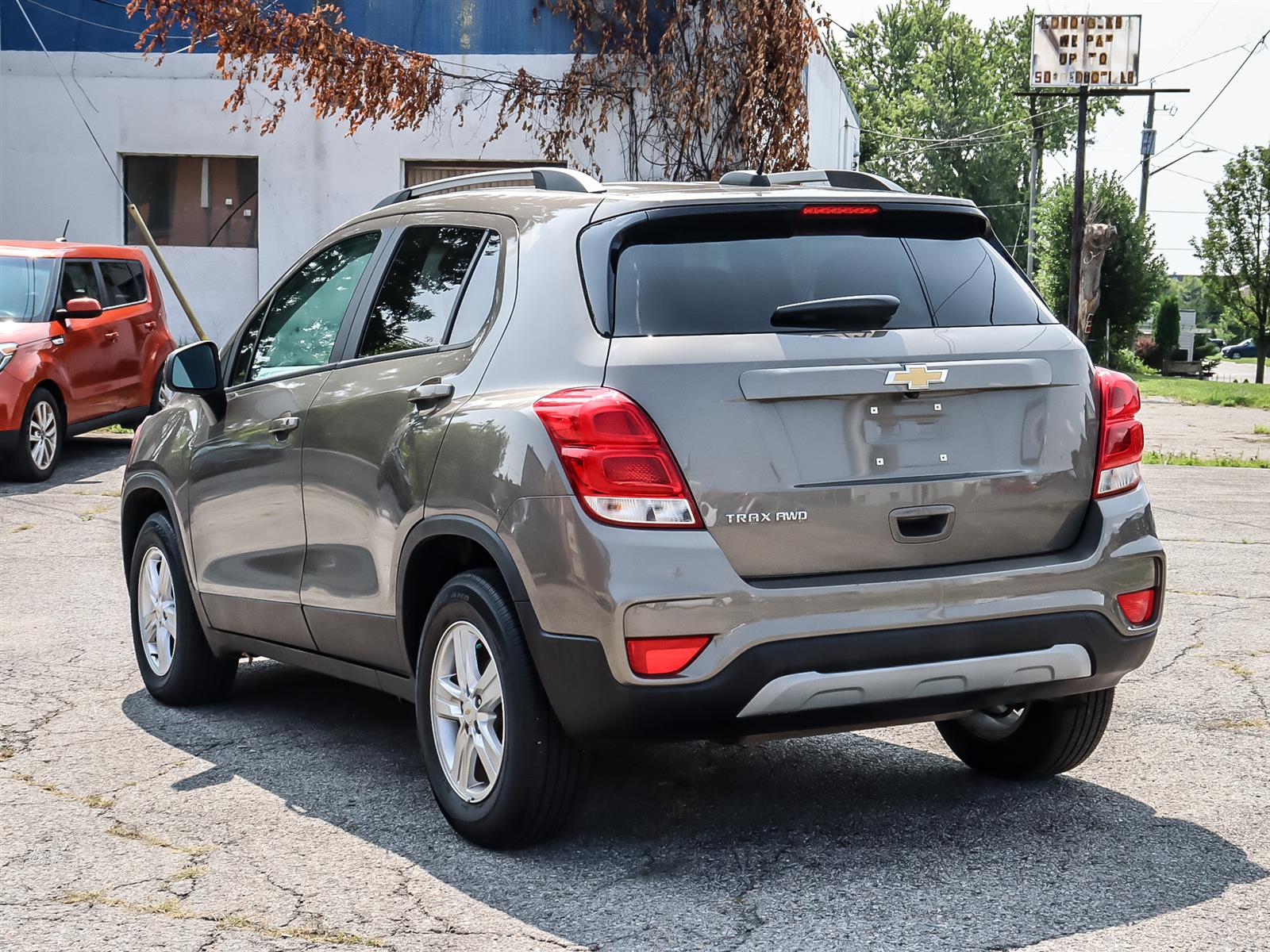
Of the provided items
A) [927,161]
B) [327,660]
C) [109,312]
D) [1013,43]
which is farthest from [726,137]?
[1013,43]

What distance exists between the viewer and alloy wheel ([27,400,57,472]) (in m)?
13.2

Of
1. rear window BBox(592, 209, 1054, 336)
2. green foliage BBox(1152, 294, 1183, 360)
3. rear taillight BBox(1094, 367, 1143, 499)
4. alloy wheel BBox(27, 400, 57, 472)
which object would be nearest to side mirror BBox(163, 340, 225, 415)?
rear window BBox(592, 209, 1054, 336)

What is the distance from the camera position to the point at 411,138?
18750 millimetres

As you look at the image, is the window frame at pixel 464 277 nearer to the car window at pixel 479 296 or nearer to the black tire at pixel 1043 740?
the car window at pixel 479 296

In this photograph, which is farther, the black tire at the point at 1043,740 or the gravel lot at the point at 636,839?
the black tire at the point at 1043,740

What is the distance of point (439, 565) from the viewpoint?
4672mm

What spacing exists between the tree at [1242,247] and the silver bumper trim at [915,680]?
49960 millimetres

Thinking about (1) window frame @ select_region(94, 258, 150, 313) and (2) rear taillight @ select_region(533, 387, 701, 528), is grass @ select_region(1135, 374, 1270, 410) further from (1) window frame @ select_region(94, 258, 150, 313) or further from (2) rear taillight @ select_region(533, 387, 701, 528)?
(2) rear taillight @ select_region(533, 387, 701, 528)

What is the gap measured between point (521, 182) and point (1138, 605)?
2264 mm

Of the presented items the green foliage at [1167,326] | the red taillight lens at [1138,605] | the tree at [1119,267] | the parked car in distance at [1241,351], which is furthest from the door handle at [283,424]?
the parked car in distance at [1241,351]

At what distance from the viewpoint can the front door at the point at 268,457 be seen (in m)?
5.35

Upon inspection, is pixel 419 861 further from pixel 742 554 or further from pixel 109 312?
pixel 109 312

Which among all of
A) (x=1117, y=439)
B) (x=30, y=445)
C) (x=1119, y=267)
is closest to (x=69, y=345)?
(x=30, y=445)

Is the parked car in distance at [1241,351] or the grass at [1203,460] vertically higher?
the grass at [1203,460]
